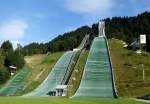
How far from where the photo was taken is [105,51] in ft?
325

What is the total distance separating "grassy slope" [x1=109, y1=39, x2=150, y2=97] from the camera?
228ft

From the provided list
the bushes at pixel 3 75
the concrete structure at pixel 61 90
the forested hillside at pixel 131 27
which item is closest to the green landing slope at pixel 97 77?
the concrete structure at pixel 61 90

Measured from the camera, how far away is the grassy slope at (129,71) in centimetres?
6946

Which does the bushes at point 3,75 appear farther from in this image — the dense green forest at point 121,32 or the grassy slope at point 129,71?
the dense green forest at point 121,32

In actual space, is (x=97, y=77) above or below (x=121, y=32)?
below

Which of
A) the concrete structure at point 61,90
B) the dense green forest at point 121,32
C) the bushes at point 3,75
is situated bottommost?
the concrete structure at point 61,90

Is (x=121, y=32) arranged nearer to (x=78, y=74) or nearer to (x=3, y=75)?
(x=3, y=75)

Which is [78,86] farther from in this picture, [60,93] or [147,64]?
[147,64]

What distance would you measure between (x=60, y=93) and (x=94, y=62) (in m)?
21.0

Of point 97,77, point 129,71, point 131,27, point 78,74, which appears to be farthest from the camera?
point 131,27

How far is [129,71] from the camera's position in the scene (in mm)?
85750

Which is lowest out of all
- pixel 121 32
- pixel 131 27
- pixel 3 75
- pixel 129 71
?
pixel 3 75

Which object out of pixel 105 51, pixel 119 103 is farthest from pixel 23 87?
pixel 119 103

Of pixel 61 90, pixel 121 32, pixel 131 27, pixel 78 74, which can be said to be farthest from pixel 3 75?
pixel 131 27
